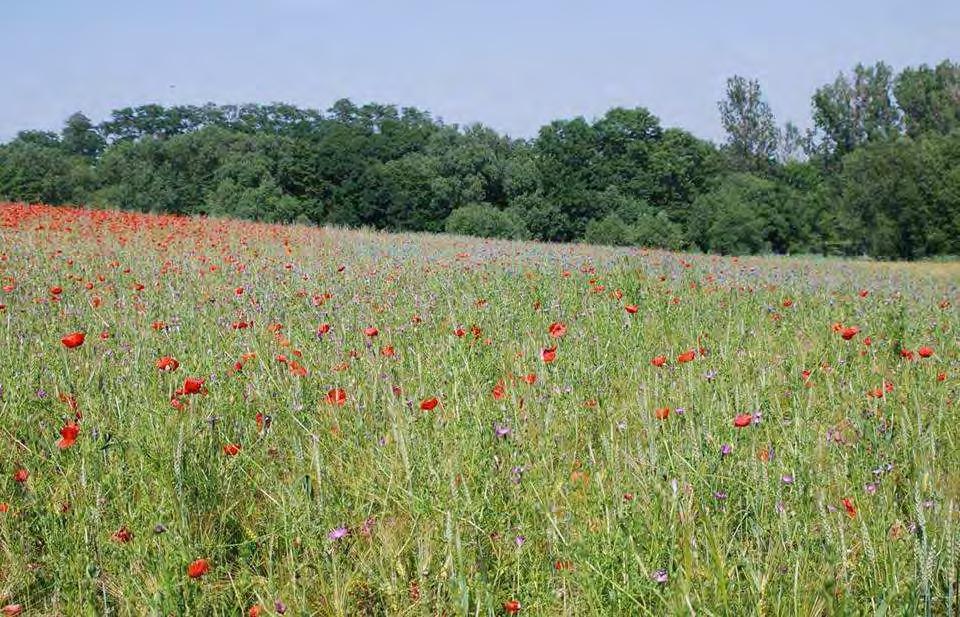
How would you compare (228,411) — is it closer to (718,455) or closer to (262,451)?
(262,451)

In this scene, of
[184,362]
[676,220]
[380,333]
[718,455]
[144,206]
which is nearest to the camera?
[718,455]

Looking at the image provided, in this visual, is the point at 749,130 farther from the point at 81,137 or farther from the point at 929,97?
the point at 81,137

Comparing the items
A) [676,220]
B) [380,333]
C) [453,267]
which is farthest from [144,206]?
[380,333]

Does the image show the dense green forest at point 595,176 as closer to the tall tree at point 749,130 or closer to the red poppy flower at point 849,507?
the tall tree at point 749,130

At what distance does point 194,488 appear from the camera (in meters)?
2.43

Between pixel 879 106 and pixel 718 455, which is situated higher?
pixel 879 106

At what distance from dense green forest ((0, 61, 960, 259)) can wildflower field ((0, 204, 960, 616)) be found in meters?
39.5

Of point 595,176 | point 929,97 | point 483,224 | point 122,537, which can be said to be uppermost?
point 929,97

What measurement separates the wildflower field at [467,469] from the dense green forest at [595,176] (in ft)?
130

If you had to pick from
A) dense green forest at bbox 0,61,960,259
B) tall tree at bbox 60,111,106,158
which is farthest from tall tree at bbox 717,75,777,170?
tall tree at bbox 60,111,106,158

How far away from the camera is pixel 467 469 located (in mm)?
2463

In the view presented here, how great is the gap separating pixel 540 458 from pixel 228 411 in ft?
4.49

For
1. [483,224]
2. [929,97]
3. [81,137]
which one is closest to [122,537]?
[483,224]

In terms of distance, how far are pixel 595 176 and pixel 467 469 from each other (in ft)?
199
